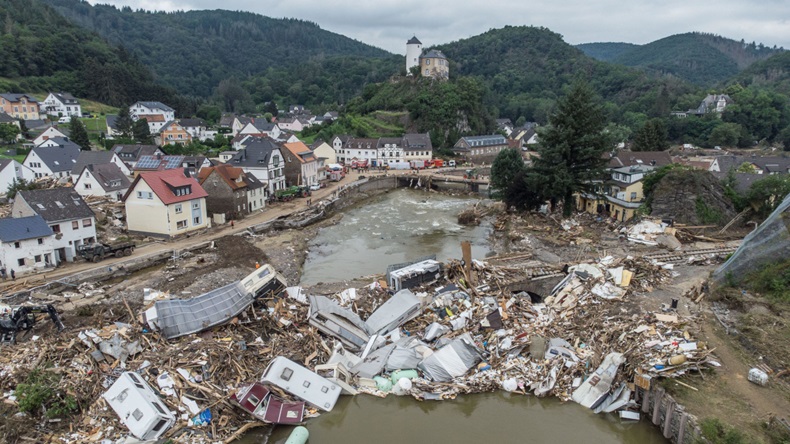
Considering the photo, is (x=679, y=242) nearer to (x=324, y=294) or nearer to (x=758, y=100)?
(x=324, y=294)

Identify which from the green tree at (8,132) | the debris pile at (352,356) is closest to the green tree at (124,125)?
the green tree at (8,132)

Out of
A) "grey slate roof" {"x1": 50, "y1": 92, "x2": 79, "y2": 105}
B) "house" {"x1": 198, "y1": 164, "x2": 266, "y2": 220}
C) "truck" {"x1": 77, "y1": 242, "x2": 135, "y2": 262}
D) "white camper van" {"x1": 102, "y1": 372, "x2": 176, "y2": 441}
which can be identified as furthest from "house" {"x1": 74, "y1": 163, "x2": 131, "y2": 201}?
"grey slate roof" {"x1": 50, "y1": 92, "x2": 79, "y2": 105}

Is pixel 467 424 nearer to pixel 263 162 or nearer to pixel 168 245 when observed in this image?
pixel 168 245

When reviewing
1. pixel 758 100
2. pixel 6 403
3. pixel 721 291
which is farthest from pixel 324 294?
pixel 758 100

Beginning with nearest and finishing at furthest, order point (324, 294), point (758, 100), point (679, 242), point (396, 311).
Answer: point (396, 311) → point (324, 294) → point (679, 242) → point (758, 100)

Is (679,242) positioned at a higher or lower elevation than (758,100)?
lower

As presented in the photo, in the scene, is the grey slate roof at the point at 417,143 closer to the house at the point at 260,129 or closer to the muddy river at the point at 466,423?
the house at the point at 260,129

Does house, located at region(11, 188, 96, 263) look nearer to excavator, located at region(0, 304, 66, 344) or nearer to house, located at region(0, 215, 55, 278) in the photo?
house, located at region(0, 215, 55, 278)
